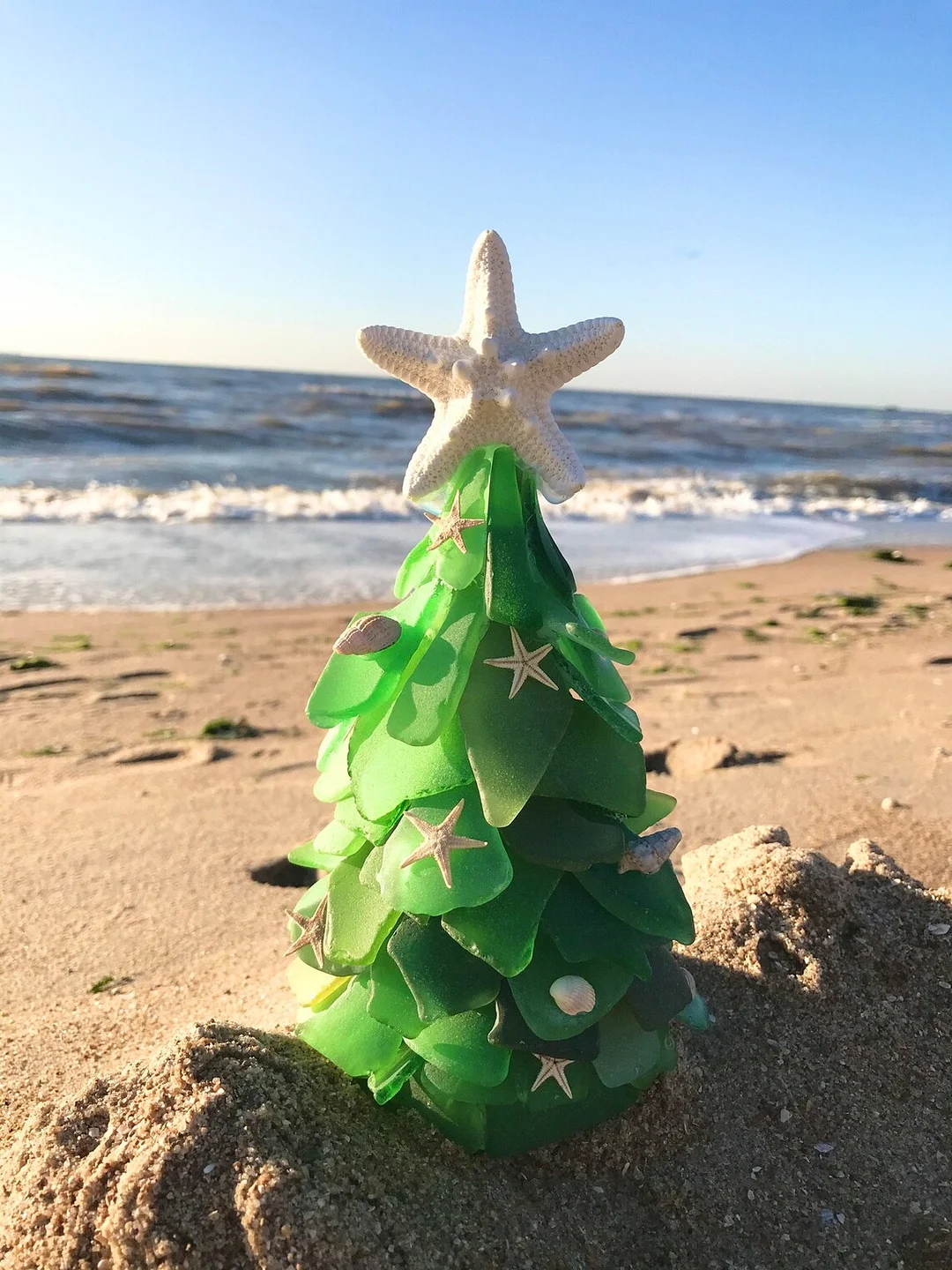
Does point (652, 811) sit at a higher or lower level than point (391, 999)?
higher

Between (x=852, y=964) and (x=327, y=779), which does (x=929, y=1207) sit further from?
(x=327, y=779)

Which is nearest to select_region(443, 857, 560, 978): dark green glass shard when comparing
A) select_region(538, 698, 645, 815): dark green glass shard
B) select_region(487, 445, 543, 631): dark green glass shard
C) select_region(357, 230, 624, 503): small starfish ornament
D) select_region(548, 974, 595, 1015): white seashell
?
select_region(548, 974, 595, 1015): white seashell

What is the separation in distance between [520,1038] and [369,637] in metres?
0.91

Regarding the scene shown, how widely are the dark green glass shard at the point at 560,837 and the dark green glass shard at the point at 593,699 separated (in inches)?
8.0

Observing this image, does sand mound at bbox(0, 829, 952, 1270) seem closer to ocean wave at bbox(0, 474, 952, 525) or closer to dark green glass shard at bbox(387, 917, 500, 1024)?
dark green glass shard at bbox(387, 917, 500, 1024)

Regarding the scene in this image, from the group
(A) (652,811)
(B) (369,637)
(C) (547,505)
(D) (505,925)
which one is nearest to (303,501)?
(C) (547,505)

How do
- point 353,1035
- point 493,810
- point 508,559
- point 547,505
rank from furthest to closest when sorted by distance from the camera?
point 547,505 → point 353,1035 → point 508,559 → point 493,810

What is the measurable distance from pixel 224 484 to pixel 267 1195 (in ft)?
51.7

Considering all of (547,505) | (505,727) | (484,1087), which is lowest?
(547,505)

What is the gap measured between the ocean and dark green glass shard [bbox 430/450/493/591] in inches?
278

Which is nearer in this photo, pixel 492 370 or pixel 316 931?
pixel 492 370

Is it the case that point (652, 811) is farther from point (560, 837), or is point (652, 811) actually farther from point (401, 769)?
point (401, 769)

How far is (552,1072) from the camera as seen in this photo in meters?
2.01

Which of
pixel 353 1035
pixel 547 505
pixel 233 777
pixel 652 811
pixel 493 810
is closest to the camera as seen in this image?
pixel 493 810
